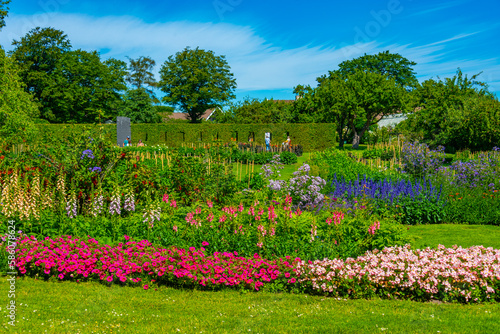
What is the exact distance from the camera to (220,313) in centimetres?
468

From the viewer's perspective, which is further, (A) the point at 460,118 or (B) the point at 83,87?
(B) the point at 83,87

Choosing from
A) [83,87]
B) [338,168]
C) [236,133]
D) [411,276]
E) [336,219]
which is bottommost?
[411,276]

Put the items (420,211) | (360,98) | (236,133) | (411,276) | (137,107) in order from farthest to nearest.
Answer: (137,107) < (360,98) < (236,133) < (420,211) < (411,276)

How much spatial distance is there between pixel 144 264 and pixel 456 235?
20.3 feet

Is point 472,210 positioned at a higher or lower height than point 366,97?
lower

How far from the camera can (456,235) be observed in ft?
27.4

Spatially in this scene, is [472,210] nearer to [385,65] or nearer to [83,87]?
[83,87]

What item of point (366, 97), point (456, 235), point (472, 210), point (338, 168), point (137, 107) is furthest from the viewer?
point (137, 107)

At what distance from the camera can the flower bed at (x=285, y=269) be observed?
17.2 feet

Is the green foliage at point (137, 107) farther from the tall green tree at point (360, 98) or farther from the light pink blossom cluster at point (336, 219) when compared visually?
the light pink blossom cluster at point (336, 219)

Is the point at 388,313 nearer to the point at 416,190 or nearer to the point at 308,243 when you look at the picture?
the point at 308,243

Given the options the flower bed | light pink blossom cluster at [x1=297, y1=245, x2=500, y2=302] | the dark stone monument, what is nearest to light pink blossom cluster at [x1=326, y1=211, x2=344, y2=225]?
the flower bed

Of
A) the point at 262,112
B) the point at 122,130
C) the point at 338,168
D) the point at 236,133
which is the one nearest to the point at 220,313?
the point at 338,168

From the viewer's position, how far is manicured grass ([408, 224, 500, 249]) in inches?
303
